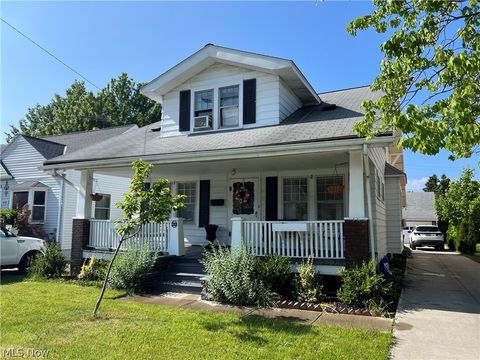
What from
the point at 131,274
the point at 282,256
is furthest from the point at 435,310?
the point at 131,274

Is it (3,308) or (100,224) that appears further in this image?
(100,224)

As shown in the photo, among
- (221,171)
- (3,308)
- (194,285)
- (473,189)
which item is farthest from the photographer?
(473,189)

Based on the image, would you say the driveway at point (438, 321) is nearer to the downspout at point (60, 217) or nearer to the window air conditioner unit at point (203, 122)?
the window air conditioner unit at point (203, 122)

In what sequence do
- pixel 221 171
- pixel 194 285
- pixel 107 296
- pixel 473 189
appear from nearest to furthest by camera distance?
pixel 107 296
pixel 194 285
pixel 221 171
pixel 473 189

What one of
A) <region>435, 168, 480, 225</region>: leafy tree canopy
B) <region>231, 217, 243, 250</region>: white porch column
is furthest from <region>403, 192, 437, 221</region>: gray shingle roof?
<region>231, 217, 243, 250</region>: white porch column

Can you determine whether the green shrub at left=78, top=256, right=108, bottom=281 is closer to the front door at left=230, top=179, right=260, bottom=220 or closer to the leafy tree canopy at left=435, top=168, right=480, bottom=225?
the front door at left=230, top=179, right=260, bottom=220

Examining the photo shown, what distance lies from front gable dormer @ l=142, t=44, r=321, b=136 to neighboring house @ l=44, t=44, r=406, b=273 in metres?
0.03

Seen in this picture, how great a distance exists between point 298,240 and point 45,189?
14.2m

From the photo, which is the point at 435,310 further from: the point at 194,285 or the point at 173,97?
the point at 173,97

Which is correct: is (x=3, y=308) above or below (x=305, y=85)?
below

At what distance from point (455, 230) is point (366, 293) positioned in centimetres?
2450

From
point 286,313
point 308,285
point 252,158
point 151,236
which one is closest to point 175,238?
point 151,236

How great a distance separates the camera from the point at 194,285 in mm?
9227

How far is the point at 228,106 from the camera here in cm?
1195
